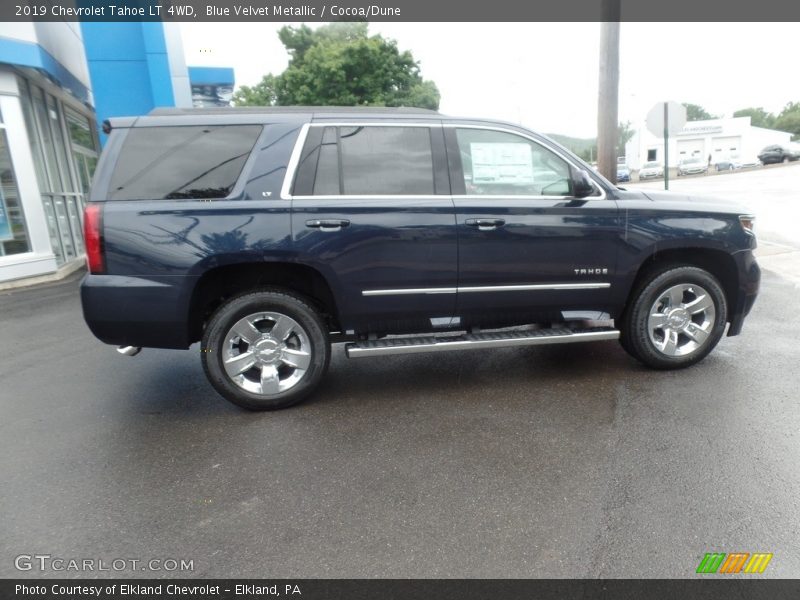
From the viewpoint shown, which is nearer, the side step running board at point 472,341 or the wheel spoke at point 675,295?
the side step running board at point 472,341

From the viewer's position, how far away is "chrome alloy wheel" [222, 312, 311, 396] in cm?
380

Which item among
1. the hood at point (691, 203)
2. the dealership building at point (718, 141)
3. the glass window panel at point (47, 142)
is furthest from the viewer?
the dealership building at point (718, 141)

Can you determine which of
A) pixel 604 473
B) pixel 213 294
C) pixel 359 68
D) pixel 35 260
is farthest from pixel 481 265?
pixel 359 68

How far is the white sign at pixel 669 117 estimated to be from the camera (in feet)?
32.5

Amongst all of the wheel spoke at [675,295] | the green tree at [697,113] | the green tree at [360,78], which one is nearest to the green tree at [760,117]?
the green tree at [697,113]

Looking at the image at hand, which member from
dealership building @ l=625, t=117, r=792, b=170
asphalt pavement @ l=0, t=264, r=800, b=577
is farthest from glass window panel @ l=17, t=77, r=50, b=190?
dealership building @ l=625, t=117, r=792, b=170

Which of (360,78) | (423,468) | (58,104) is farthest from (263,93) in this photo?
(423,468)

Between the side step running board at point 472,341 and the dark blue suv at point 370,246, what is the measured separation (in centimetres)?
2

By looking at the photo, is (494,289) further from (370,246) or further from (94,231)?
(94,231)

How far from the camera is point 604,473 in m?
3.01

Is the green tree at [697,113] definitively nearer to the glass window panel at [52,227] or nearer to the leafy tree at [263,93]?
the leafy tree at [263,93]

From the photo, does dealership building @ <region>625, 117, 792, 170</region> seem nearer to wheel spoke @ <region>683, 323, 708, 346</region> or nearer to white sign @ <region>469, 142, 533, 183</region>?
wheel spoke @ <region>683, 323, 708, 346</region>

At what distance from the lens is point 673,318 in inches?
172

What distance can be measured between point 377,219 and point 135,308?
5.73ft
